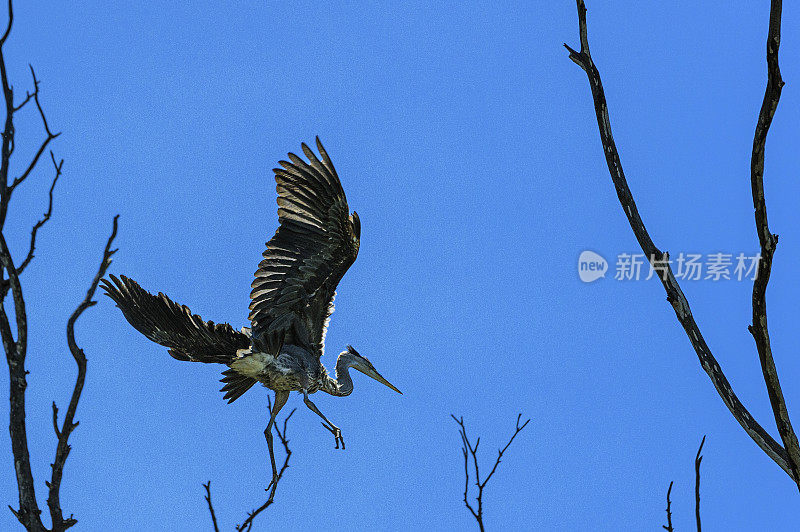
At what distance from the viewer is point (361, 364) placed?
7.62 meters

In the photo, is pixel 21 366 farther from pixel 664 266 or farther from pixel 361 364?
pixel 361 364

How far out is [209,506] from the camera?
12.3 feet

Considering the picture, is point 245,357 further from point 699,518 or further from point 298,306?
point 699,518

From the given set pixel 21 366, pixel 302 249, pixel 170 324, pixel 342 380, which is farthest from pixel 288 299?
pixel 21 366

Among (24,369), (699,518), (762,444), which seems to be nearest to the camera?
(699,518)

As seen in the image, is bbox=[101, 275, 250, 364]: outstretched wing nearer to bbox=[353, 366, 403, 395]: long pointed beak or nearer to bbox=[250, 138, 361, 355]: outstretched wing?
bbox=[250, 138, 361, 355]: outstretched wing

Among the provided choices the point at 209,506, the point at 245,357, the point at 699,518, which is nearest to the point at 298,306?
the point at 245,357

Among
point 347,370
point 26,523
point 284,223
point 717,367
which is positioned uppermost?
point 284,223

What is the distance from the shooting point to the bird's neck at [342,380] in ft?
23.5

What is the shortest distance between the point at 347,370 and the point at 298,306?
97 cm

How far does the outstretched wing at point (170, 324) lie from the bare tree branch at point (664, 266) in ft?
10.7

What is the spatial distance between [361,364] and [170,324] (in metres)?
1.90

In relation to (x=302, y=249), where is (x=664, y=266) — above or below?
below

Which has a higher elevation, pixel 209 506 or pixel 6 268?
pixel 6 268
